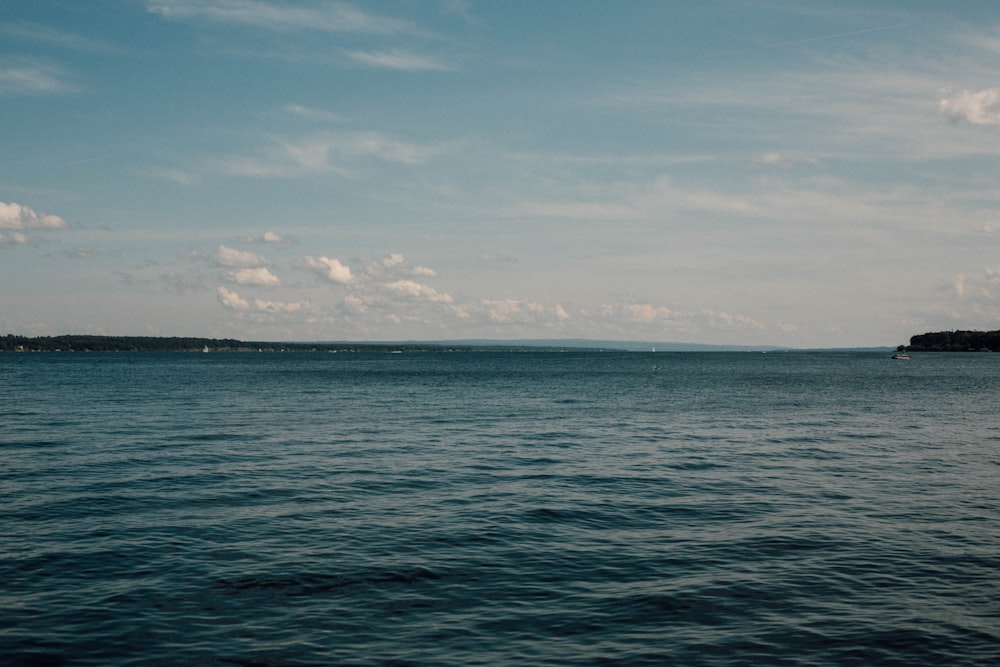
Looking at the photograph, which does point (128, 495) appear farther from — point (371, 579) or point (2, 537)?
A: point (371, 579)

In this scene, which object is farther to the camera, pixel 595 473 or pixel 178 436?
pixel 178 436

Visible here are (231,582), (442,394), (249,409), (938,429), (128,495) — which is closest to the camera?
(231,582)

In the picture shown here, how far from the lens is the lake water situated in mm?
14734

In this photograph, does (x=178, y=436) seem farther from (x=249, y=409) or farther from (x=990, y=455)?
(x=990, y=455)

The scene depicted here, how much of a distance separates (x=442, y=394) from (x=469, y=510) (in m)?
67.1

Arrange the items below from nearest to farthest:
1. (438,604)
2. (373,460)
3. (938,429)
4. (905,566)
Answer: (438,604) < (905,566) < (373,460) < (938,429)

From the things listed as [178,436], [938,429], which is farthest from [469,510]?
[938,429]

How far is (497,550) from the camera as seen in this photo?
21.1 m

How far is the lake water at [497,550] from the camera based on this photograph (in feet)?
48.3

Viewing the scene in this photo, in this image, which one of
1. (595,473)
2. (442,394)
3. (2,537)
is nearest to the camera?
(2,537)

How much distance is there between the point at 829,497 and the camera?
28.6 metres

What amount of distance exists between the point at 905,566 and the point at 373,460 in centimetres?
2485

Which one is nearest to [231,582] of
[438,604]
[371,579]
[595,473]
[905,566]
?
[371,579]

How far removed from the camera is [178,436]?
156 ft
